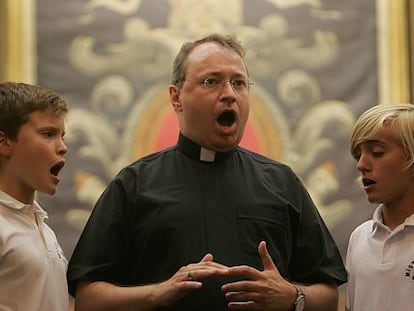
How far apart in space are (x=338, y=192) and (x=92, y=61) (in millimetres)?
1458

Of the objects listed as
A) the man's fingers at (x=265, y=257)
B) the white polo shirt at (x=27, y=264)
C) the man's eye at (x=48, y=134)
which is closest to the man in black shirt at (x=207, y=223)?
the man's fingers at (x=265, y=257)

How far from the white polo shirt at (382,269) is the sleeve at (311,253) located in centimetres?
7

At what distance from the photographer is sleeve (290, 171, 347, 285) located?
9.73 feet

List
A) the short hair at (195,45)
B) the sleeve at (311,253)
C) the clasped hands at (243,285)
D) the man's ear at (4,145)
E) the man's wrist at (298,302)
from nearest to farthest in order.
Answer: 1. the clasped hands at (243,285)
2. the man's wrist at (298,302)
3. the man's ear at (4,145)
4. the sleeve at (311,253)
5. the short hair at (195,45)

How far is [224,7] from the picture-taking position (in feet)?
15.1

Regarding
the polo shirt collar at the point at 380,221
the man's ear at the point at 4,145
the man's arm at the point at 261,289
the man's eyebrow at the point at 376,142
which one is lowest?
the man's arm at the point at 261,289

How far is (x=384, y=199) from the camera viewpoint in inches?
117

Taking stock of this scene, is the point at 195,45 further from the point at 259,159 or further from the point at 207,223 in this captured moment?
the point at 207,223

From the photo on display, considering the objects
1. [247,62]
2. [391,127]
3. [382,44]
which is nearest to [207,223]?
[391,127]

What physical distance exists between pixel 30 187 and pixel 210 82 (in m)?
0.71

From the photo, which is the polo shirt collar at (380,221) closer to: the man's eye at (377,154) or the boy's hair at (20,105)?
the man's eye at (377,154)

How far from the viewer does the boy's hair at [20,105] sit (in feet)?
9.41

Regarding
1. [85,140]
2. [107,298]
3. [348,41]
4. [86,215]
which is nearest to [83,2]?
[85,140]

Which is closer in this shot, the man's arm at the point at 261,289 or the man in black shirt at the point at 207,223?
the man's arm at the point at 261,289
